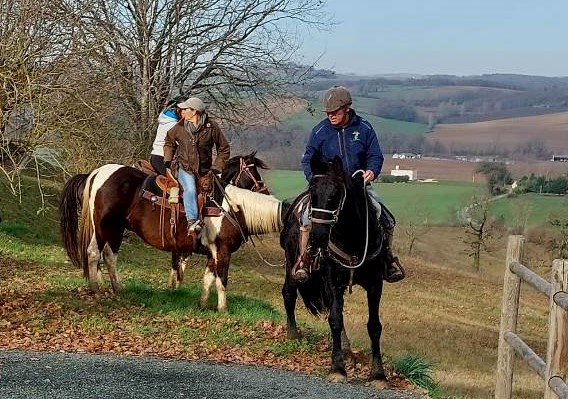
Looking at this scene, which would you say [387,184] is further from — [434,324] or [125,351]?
[125,351]

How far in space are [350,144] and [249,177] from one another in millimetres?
4067

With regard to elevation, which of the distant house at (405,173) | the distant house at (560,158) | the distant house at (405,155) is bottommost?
the distant house at (405,173)

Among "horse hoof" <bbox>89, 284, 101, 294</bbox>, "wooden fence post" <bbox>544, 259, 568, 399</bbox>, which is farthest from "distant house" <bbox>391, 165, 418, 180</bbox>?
"wooden fence post" <bbox>544, 259, 568, 399</bbox>

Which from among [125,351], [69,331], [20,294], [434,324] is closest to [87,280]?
[20,294]

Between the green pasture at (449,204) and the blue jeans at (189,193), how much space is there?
1588 inches

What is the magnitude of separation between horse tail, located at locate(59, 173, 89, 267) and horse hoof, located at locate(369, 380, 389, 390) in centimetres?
563

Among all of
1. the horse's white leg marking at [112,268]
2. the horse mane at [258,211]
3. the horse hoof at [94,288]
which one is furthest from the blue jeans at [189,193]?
the horse hoof at [94,288]

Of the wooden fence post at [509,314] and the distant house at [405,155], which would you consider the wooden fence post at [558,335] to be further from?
the distant house at [405,155]

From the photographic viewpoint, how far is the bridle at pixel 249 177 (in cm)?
1156

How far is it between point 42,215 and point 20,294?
43.9 feet

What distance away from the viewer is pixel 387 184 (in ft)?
198

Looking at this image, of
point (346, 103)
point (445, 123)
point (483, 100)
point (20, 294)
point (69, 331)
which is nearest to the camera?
point (346, 103)

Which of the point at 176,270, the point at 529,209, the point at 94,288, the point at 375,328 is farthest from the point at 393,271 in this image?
the point at 529,209

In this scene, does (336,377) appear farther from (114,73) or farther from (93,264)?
(114,73)
